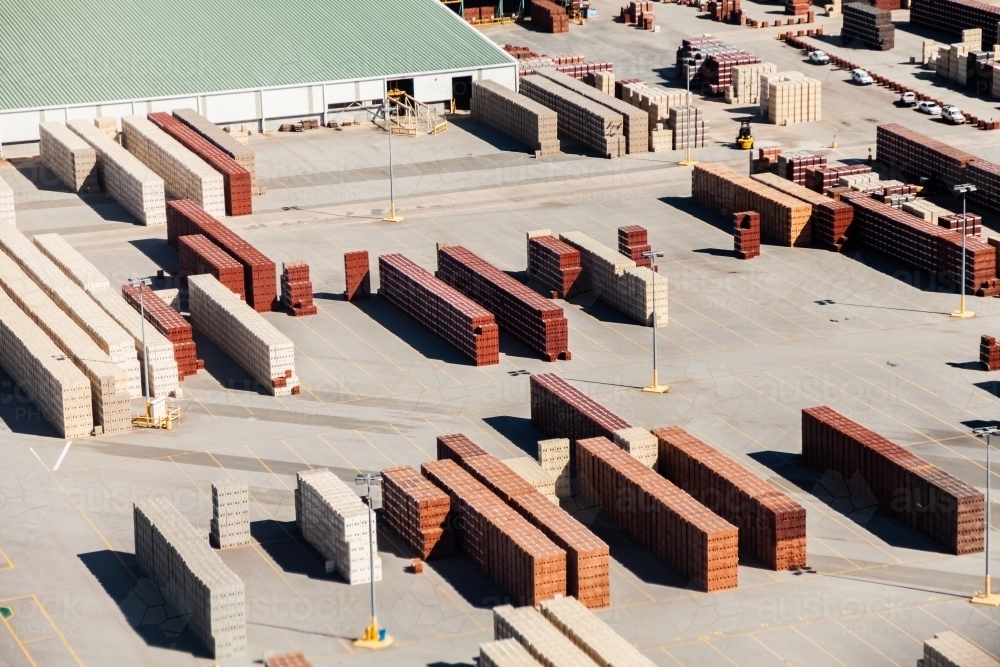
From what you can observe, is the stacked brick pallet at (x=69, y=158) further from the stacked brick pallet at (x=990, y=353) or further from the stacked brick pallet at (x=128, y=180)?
the stacked brick pallet at (x=990, y=353)

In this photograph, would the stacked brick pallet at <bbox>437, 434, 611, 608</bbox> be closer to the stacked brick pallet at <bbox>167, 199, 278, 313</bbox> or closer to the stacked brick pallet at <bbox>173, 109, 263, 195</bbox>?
the stacked brick pallet at <bbox>167, 199, 278, 313</bbox>

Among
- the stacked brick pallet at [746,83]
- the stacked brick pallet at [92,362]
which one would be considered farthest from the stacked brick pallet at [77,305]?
the stacked brick pallet at [746,83]

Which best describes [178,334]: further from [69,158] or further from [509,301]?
[69,158]

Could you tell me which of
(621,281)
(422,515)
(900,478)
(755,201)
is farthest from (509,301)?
(900,478)

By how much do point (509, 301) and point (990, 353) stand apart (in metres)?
24.6

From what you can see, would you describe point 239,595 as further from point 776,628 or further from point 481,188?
point 481,188

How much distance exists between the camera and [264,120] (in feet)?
476

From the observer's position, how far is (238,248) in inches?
4395

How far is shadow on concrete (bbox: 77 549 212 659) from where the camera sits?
74.9 m

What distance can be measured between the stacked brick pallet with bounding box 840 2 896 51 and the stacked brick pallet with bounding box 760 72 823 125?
63.4ft

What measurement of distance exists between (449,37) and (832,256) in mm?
46380

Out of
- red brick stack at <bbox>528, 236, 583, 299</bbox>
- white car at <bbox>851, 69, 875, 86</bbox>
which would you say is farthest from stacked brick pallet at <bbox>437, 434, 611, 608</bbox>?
white car at <bbox>851, 69, 875, 86</bbox>

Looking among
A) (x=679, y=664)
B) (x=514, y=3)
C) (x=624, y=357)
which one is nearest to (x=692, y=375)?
(x=624, y=357)

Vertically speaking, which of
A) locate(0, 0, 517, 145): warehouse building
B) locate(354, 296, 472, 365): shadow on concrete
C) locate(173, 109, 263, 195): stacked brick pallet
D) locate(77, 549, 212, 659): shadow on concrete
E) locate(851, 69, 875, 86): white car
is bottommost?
locate(77, 549, 212, 659): shadow on concrete
